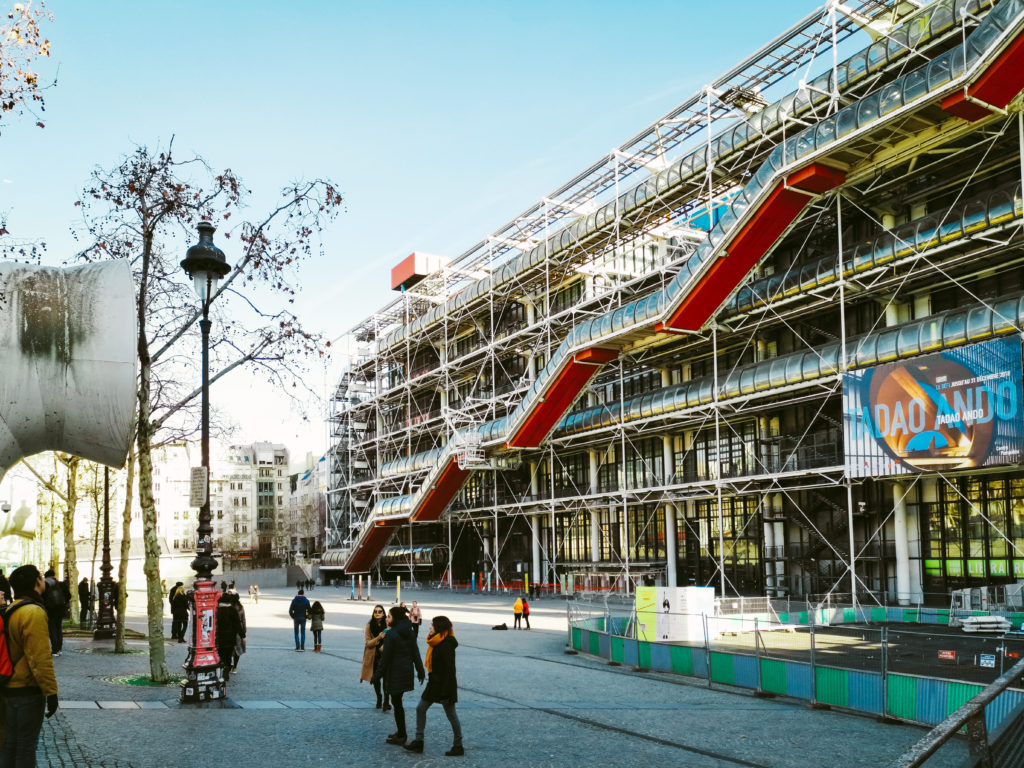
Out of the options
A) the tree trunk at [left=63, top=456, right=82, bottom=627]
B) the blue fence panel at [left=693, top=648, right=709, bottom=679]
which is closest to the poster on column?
the blue fence panel at [left=693, top=648, right=709, bottom=679]

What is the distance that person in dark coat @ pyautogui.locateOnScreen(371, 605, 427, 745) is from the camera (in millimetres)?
10008

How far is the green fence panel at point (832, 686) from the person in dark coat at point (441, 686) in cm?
617

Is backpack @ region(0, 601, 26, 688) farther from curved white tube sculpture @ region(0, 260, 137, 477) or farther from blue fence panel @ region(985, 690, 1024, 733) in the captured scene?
blue fence panel @ region(985, 690, 1024, 733)

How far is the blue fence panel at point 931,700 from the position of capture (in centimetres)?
1154

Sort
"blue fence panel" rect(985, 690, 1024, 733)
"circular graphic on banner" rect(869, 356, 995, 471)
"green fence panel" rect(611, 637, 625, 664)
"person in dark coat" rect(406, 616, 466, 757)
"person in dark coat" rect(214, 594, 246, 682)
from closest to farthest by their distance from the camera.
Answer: "blue fence panel" rect(985, 690, 1024, 733), "person in dark coat" rect(406, 616, 466, 757), "person in dark coat" rect(214, 594, 246, 682), "green fence panel" rect(611, 637, 625, 664), "circular graphic on banner" rect(869, 356, 995, 471)

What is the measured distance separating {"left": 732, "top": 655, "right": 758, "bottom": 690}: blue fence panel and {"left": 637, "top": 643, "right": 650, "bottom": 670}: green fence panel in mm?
2829

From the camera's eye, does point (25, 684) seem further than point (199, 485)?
No

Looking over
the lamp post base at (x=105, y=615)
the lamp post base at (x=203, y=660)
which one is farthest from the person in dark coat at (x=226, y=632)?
the lamp post base at (x=105, y=615)

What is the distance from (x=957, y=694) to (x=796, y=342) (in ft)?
81.5

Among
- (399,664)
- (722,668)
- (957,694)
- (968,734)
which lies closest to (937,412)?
(722,668)

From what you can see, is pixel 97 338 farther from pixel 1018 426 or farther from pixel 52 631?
pixel 1018 426

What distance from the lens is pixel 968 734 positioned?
4.87 metres

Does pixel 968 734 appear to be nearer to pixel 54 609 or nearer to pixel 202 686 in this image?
pixel 202 686

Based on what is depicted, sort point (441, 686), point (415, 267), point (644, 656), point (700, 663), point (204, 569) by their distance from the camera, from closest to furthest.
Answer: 1. point (441, 686)
2. point (204, 569)
3. point (700, 663)
4. point (644, 656)
5. point (415, 267)
